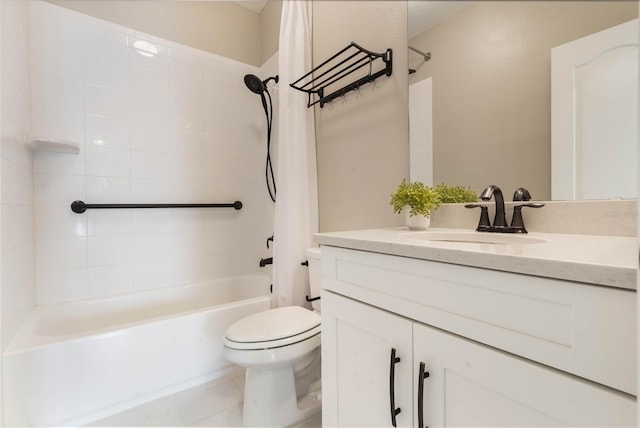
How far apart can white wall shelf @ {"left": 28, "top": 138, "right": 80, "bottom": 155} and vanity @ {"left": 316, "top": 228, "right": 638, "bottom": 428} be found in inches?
60.3

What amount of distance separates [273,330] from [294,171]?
34.6 inches

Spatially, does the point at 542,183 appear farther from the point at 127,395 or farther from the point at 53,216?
the point at 53,216

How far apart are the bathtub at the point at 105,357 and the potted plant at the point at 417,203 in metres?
1.06

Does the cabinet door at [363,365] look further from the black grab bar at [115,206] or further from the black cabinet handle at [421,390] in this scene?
the black grab bar at [115,206]

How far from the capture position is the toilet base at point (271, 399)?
115cm

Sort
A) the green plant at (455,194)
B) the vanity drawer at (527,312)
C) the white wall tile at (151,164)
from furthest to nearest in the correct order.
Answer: the white wall tile at (151,164) → the green plant at (455,194) → the vanity drawer at (527,312)

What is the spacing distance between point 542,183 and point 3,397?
204 cm

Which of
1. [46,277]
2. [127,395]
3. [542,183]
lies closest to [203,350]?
[127,395]

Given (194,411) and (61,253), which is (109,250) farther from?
(194,411)

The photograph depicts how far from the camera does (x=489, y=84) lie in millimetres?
1003

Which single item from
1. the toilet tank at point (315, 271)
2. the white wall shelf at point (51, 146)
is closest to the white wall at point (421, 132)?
the toilet tank at point (315, 271)

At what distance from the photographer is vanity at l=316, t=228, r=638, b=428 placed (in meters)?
0.41

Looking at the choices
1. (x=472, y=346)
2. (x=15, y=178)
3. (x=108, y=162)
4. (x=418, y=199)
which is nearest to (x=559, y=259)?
(x=472, y=346)

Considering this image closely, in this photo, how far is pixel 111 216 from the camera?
1.75 m
